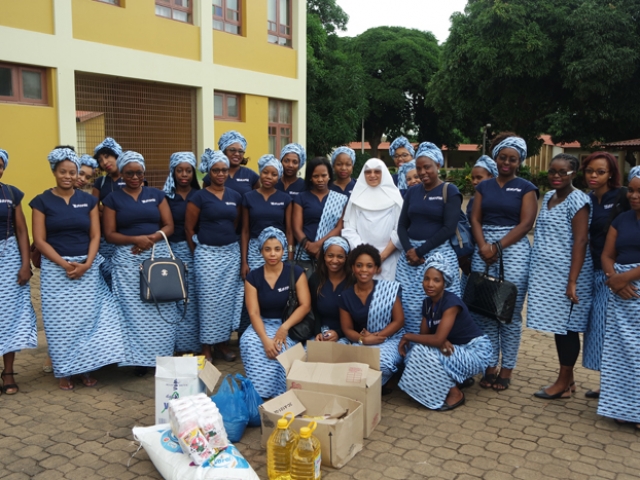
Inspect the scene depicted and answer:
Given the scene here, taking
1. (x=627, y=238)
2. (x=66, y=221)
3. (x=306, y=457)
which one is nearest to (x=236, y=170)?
(x=66, y=221)

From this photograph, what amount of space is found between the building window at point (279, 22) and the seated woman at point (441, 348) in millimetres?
13307

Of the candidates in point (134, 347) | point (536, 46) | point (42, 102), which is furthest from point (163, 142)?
point (536, 46)

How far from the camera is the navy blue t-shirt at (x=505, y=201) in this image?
4.86m

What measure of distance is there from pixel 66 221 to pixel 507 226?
3.46m

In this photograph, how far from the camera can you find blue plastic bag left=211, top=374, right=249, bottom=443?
405 cm

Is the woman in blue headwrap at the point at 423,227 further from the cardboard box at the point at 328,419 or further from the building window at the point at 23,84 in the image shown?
the building window at the point at 23,84

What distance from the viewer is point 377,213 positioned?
5.44 metres

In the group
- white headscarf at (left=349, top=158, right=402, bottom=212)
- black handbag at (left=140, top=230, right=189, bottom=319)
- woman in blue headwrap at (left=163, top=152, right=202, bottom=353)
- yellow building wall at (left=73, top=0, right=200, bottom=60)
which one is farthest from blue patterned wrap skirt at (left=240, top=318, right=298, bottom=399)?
yellow building wall at (left=73, top=0, right=200, bottom=60)

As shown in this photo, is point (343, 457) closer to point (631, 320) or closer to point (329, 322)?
point (329, 322)

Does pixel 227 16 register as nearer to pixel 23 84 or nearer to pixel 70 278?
pixel 23 84

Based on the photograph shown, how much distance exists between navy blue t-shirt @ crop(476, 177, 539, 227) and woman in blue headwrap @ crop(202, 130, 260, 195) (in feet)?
8.19

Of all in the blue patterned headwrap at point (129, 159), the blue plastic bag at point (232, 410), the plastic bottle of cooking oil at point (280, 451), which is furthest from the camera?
the blue patterned headwrap at point (129, 159)

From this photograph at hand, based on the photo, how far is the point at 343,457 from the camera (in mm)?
3768


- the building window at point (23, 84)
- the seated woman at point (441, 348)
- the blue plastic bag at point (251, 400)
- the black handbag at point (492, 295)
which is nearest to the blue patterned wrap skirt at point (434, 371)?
the seated woman at point (441, 348)
